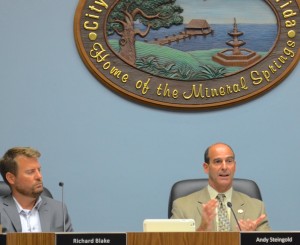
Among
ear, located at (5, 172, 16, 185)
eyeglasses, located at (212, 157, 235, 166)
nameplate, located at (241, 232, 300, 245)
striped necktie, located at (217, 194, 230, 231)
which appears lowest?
nameplate, located at (241, 232, 300, 245)

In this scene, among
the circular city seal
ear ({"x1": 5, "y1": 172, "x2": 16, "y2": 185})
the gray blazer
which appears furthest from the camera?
the circular city seal

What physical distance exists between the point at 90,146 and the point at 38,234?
6.53 ft

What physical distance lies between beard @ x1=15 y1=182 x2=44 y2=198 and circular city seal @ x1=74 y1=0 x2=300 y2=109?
1140 millimetres

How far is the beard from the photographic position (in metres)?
4.25

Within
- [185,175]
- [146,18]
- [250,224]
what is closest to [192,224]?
[250,224]

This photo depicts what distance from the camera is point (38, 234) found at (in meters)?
3.23

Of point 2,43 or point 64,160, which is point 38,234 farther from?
point 2,43

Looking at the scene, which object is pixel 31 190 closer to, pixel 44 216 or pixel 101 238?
pixel 44 216

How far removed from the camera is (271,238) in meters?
3.20

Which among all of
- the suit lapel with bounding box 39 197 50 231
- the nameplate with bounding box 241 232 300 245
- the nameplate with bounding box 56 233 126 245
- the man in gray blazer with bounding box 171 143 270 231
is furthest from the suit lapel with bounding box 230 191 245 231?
the nameplate with bounding box 56 233 126 245

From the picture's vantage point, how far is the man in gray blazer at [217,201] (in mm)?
4348

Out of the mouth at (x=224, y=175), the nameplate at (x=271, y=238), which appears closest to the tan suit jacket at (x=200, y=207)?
the mouth at (x=224, y=175)

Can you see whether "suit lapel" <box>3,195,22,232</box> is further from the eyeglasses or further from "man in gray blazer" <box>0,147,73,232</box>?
the eyeglasses

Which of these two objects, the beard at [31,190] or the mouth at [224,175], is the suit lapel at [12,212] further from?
the mouth at [224,175]
